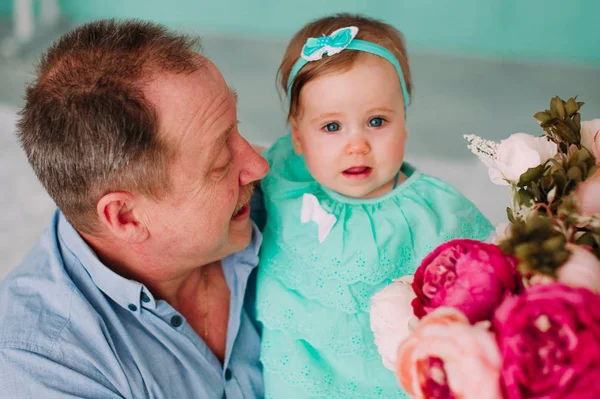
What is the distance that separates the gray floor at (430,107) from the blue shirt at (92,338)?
136 cm

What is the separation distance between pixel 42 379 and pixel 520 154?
3.22ft

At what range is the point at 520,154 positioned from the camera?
1005mm

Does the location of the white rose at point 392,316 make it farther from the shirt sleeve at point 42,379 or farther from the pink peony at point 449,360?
the shirt sleeve at point 42,379

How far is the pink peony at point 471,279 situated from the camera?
837 mm

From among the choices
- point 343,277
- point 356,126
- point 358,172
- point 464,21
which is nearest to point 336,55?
point 356,126

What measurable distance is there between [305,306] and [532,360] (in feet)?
3.08

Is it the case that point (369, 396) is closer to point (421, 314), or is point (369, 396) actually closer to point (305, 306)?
point (305, 306)

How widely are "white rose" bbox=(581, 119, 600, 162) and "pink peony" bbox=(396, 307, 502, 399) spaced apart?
0.36m

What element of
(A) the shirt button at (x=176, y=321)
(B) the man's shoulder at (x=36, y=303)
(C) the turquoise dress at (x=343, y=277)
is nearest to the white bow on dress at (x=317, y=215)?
(C) the turquoise dress at (x=343, y=277)

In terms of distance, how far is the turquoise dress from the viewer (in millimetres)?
1610

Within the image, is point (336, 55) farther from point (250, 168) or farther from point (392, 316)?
point (392, 316)

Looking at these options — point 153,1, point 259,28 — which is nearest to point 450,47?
point 259,28

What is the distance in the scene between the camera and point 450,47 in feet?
16.3

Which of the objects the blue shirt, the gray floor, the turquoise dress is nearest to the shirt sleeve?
the blue shirt
